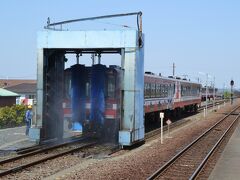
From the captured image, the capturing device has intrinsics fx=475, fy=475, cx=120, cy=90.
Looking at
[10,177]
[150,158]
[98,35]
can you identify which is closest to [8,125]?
[98,35]

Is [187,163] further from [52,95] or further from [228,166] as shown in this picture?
[52,95]

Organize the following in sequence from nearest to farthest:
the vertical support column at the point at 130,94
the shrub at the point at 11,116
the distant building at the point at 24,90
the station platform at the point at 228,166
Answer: the station platform at the point at 228,166, the vertical support column at the point at 130,94, the shrub at the point at 11,116, the distant building at the point at 24,90

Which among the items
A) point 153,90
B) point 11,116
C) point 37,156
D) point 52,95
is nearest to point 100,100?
point 52,95

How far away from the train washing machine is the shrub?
9502 millimetres

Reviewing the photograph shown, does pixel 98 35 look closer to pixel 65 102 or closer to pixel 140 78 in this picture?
pixel 140 78

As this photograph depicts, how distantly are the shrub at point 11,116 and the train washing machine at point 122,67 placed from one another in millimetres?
9502

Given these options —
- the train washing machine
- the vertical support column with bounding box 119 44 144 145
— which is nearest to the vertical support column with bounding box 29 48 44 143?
the train washing machine

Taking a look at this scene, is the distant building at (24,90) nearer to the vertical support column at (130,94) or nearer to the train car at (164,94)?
the train car at (164,94)

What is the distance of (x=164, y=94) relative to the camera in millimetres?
32594

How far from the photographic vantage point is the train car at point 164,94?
27422 millimetres

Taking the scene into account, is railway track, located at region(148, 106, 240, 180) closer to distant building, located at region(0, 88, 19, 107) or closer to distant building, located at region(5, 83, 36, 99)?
distant building, located at region(0, 88, 19, 107)

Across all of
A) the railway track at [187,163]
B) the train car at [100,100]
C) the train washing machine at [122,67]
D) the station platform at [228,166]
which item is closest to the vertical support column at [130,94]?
the train washing machine at [122,67]

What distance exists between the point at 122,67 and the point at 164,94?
45.7ft

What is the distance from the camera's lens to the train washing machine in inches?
737
